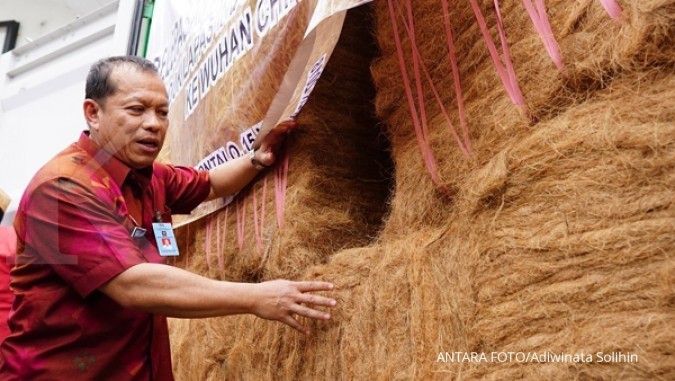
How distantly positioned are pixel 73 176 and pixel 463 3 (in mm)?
913

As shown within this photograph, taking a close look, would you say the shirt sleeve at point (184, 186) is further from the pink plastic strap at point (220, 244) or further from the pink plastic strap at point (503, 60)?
the pink plastic strap at point (503, 60)

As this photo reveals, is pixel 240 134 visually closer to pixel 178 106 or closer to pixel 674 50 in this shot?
pixel 178 106

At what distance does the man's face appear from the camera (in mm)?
1584

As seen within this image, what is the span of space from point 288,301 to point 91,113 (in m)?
0.75

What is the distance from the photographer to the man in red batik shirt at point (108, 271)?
4.26 feet

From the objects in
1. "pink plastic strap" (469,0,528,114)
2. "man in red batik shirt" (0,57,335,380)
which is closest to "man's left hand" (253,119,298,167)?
"man in red batik shirt" (0,57,335,380)

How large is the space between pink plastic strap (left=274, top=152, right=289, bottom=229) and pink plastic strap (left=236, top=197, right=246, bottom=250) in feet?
0.56

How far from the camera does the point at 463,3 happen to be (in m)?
1.32

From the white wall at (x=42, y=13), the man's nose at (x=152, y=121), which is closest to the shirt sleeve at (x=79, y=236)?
the man's nose at (x=152, y=121)

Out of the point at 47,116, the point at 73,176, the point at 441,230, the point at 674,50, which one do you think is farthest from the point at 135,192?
the point at 47,116

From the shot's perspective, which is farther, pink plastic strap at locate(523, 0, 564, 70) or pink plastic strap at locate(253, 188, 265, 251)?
pink plastic strap at locate(253, 188, 265, 251)

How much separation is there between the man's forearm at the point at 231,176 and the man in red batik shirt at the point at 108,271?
117mm

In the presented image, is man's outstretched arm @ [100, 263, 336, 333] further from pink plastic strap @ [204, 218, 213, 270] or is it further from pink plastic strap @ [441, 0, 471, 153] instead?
pink plastic strap @ [204, 218, 213, 270]

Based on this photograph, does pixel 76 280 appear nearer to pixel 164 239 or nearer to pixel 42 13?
pixel 164 239
